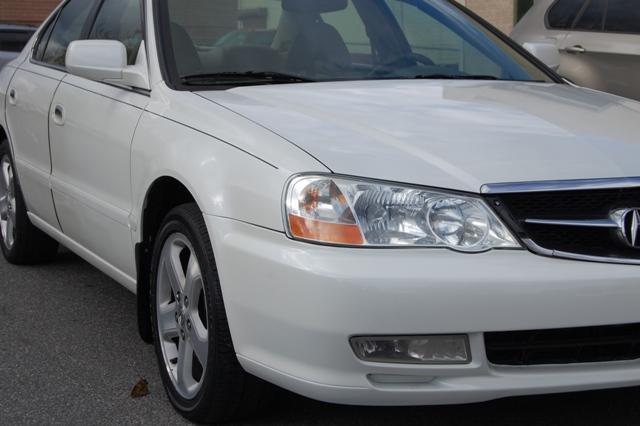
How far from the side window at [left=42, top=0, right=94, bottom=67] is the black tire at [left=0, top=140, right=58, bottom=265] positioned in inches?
25.7

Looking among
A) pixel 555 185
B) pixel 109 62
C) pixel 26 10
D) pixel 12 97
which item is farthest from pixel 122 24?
pixel 26 10

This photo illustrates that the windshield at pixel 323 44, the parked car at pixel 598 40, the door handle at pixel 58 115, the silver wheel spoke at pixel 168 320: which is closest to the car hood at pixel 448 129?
the windshield at pixel 323 44

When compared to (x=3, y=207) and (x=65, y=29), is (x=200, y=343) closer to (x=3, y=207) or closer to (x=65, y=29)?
(x=65, y=29)

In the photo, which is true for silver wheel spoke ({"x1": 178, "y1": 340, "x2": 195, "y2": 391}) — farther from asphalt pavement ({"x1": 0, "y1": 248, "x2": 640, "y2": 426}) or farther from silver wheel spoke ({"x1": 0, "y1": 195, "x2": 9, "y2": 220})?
silver wheel spoke ({"x1": 0, "y1": 195, "x2": 9, "y2": 220})

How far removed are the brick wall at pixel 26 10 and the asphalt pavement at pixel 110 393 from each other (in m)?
17.7

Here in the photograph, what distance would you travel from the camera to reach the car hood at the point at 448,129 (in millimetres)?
3342

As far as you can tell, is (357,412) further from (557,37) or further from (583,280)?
(557,37)

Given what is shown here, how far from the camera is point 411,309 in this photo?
3156 mm

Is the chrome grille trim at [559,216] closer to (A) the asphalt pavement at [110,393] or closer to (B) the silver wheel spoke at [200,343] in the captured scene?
(A) the asphalt pavement at [110,393]

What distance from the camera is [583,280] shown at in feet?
10.5

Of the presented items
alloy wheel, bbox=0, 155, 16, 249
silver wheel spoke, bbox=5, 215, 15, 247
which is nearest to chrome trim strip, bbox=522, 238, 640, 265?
alloy wheel, bbox=0, 155, 16, 249

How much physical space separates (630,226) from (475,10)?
45.1 feet

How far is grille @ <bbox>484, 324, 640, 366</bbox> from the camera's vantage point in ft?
10.8

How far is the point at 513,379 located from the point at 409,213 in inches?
22.1
